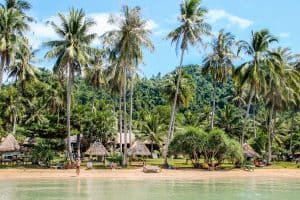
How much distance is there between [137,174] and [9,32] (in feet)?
55.8

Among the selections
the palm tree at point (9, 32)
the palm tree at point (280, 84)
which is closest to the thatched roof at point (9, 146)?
the palm tree at point (9, 32)

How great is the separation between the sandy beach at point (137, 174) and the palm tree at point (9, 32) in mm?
9668

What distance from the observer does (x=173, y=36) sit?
4566 centimetres

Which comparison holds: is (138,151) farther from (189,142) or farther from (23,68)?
(23,68)

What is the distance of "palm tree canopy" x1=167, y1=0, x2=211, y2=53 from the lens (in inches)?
1758

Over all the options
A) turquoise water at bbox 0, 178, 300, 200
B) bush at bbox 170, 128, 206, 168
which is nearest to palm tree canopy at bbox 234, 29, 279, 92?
bush at bbox 170, 128, 206, 168

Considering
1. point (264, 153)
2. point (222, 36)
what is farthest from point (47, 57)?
point (264, 153)

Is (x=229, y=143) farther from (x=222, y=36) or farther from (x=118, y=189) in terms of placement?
(x=118, y=189)

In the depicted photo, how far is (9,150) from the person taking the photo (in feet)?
137

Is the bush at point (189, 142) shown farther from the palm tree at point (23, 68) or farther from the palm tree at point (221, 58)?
the palm tree at point (23, 68)

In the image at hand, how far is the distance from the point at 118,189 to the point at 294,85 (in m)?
35.1

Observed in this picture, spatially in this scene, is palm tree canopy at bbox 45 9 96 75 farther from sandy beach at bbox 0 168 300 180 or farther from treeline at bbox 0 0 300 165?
sandy beach at bbox 0 168 300 180

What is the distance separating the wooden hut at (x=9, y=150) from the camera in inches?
1631

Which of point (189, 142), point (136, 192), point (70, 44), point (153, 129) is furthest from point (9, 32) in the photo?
point (153, 129)
